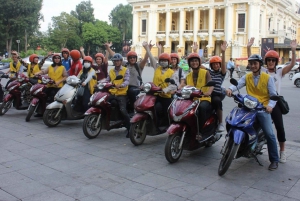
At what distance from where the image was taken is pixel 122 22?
3317 inches

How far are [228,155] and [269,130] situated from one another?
71 centimetres

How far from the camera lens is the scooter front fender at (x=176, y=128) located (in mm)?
5189

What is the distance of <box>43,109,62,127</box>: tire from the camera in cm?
770

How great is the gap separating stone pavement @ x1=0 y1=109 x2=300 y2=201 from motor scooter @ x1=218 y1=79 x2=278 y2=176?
280 mm

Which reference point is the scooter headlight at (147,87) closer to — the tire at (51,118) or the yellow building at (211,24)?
the tire at (51,118)

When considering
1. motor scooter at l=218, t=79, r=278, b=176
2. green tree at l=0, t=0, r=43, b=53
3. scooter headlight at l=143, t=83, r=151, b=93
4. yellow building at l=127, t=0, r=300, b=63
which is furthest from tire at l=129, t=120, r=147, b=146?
green tree at l=0, t=0, r=43, b=53

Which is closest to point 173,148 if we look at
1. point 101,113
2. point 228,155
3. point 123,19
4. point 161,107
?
point 228,155

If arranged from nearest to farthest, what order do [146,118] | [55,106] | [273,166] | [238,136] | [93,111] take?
[238,136]
[273,166]
[146,118]
[93,111]
[55,106]

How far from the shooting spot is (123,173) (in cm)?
490

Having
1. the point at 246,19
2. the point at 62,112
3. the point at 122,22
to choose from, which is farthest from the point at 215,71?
the point at 122,22

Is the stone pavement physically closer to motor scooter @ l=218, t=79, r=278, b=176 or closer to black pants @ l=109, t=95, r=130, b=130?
motor scooter @ l=218, t=79, r=278, b=176

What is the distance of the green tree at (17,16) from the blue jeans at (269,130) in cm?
5246

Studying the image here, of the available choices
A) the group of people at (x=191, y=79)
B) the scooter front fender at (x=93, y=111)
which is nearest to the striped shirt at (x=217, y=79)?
the group of people at (x=191, y=79)

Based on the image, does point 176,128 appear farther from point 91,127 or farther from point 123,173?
point 91,127
